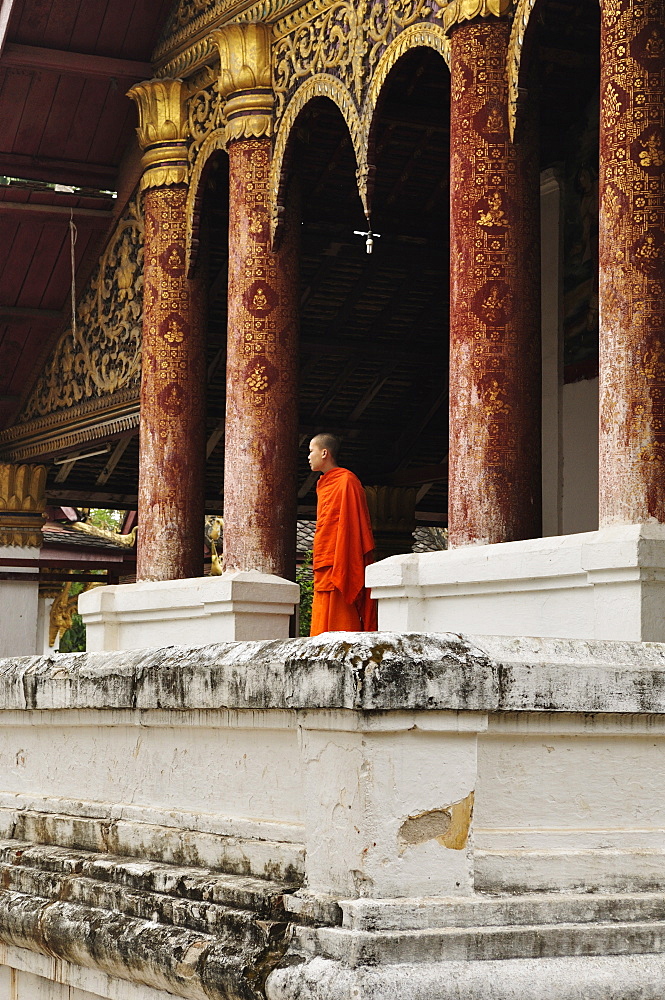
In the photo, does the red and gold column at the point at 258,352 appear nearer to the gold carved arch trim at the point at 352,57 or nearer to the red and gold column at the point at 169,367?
the gold carved arch trim at the point at 352,57

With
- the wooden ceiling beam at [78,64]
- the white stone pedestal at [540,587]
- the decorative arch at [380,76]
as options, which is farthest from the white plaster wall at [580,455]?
the wooden ceiling beam at [78,64]

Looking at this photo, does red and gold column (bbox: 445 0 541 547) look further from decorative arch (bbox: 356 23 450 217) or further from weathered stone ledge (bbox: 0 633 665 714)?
weathered stone ledge (bbox: 0 633 665 714)

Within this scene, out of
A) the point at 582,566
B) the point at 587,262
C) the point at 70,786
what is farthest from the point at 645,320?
the point at 587,262

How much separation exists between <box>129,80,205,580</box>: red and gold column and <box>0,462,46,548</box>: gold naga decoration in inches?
174

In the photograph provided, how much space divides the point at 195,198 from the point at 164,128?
0.55 metres

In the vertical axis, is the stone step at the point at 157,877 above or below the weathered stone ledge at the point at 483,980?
above

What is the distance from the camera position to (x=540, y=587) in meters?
6.39

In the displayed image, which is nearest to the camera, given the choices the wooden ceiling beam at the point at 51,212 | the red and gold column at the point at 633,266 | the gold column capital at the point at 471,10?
the red and gold column at the point at 633,266

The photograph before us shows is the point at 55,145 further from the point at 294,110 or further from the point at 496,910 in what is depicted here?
the point at 496,910

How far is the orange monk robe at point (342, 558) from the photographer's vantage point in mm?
7977

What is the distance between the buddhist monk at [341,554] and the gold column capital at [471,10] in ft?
7.10

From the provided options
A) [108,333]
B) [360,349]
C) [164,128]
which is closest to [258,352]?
[164,128]

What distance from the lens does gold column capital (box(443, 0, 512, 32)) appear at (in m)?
7.13

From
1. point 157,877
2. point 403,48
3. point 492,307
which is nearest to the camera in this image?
point 157,877
